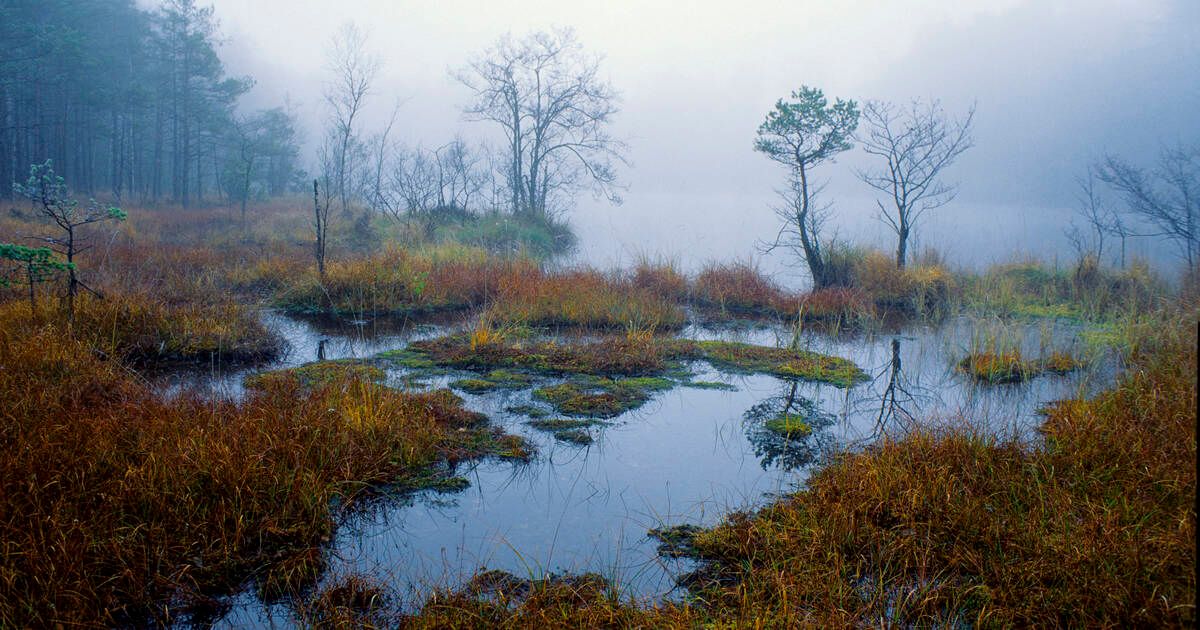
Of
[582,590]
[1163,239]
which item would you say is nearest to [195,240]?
[582,590]

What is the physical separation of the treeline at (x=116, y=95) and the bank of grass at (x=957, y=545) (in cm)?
2382

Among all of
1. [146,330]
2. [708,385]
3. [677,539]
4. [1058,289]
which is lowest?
[677,539]

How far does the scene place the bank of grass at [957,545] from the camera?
2828 millimetres

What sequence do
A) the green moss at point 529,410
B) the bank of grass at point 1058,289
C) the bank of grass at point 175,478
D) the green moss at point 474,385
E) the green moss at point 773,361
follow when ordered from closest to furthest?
the bank of grass at point 175,478 → the green moss at point 529,410 → the green moss at point 474,385 → the green moss at point 773,361 → the bank of grass at point 1058,289

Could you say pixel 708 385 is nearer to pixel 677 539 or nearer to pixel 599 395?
pixel 599 395

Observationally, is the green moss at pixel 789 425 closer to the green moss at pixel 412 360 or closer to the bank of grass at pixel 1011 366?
the bank of grass at pixel 1011 366

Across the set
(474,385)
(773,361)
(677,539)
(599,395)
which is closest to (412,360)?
(474,385)

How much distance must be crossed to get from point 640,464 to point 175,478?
2743mm

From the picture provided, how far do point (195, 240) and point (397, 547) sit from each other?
16.1m

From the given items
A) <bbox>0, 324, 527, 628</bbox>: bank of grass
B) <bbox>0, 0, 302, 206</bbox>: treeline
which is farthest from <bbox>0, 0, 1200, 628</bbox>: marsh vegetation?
<bbox>0, 0, 302, 206</bbox>: treeline

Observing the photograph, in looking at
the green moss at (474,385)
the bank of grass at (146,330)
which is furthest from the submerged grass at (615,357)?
the bank of grass at (146,330)

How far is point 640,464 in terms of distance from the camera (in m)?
4.93

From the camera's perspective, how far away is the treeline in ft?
85.1

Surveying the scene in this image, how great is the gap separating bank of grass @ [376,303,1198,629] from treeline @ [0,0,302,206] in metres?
23.8
